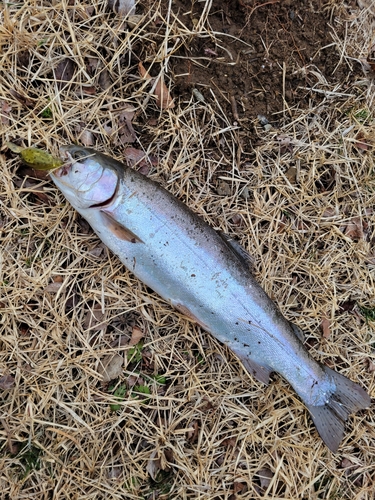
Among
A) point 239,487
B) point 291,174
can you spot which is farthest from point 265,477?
point 291,174

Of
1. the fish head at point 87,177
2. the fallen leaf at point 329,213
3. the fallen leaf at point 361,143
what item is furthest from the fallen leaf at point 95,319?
Answer: the fallen leaf at point 361,143

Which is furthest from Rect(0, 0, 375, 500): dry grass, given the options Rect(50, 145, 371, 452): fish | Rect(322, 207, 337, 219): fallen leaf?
Rect(50, 145, 371, 452): fish

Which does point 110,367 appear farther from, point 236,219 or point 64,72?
point 64,72

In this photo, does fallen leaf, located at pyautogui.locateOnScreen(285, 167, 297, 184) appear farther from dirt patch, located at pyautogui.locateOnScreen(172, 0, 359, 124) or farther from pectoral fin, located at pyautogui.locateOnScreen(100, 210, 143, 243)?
pectoral fin, located at pyautogui.locateOnScreen(100, 210, 143, 243)

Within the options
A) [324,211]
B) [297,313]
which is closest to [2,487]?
[297,313]

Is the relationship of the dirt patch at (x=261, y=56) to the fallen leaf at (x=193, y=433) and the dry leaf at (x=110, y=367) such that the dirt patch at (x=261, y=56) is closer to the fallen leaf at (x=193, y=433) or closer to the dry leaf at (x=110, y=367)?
the dry leaf at (x=110, y=367)
